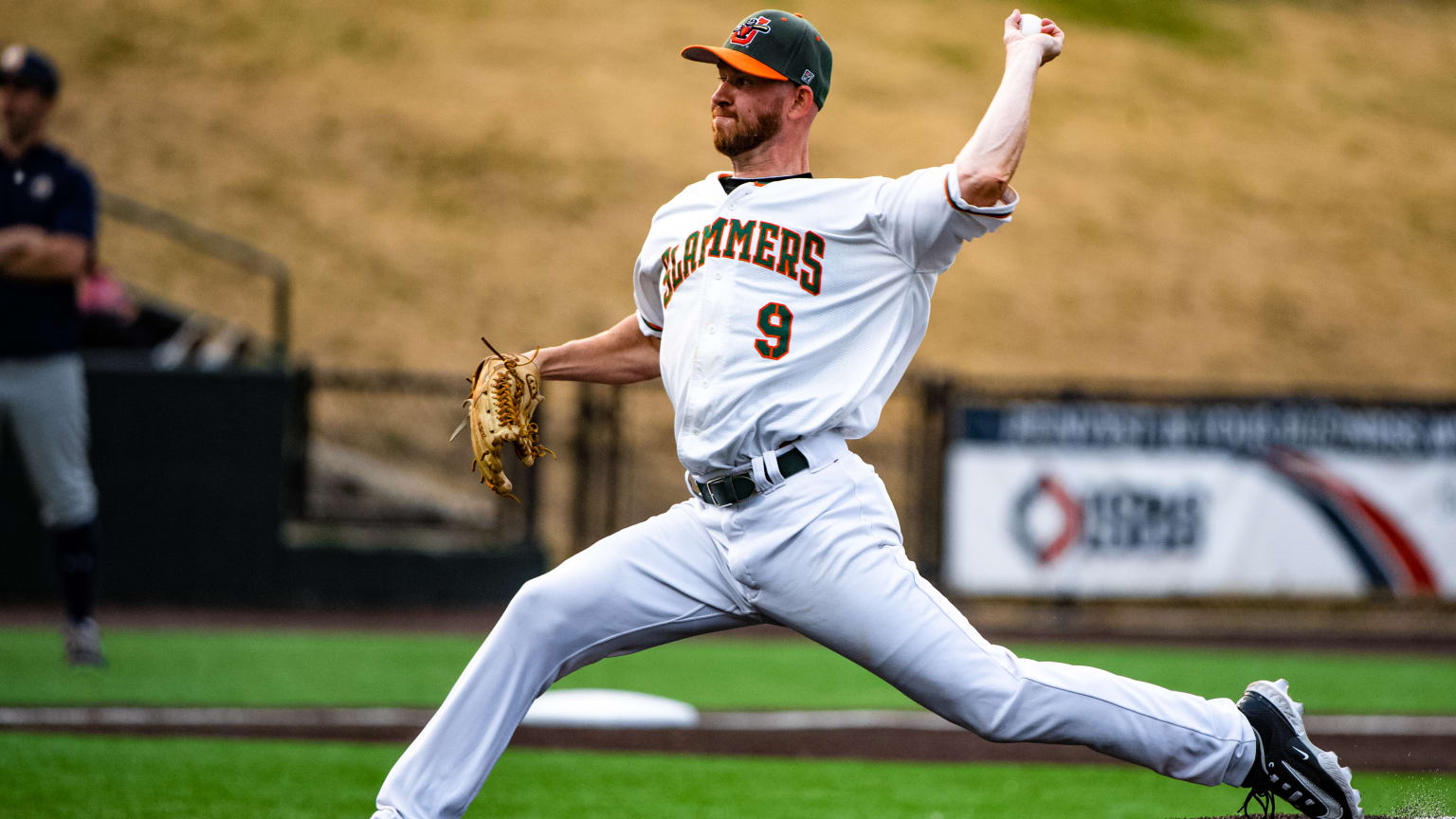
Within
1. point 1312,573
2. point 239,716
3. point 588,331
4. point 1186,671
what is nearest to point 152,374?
point 239,716

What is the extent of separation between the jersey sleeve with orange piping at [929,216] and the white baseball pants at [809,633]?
20.0 inches

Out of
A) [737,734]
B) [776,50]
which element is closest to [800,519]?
[776,50]

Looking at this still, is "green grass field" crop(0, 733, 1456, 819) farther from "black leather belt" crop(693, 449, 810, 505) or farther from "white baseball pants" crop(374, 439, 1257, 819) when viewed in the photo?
"black leather belt" crop(693, 449, 810, 505)

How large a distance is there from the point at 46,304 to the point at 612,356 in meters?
4.13

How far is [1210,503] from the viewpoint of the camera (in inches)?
478

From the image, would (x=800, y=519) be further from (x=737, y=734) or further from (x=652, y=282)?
(x=737, y=734)

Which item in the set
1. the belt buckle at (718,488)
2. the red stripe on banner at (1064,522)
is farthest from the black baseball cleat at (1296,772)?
the red stripe on banner at (1064,522)

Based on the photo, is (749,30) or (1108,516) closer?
(749,30)

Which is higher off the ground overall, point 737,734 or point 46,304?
point 46,304

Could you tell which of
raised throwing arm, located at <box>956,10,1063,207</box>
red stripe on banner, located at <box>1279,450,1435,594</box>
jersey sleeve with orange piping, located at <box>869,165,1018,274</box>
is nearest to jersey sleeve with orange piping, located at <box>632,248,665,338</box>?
jersey sleeve with orange piping, located at <box>869,165,1018,274</box>

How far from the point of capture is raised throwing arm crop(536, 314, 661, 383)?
13.8 feet

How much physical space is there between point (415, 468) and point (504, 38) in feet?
60.2

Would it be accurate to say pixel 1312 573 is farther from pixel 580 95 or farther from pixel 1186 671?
pixel 580 95

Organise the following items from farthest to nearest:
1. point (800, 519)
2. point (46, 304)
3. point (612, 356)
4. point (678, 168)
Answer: point (678, 168)
point (46, 304)
point (612, 356)
point (800, 519)
